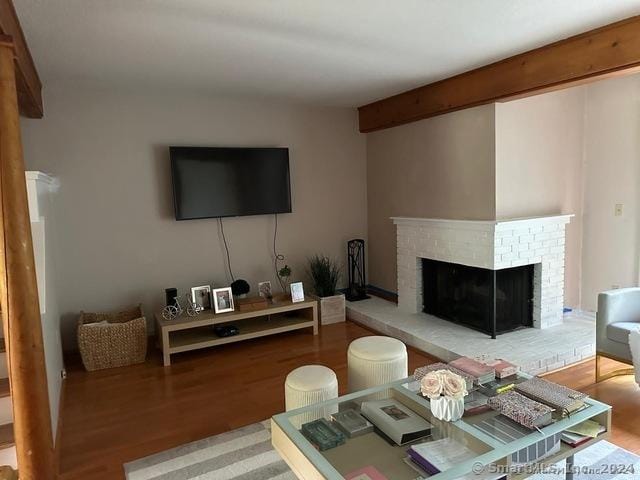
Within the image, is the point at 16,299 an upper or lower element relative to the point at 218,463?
upper

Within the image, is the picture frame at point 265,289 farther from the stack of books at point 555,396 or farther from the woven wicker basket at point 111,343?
the stack of books at point 555,396

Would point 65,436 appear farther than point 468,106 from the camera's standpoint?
No

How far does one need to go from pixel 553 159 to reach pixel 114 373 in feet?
13.8

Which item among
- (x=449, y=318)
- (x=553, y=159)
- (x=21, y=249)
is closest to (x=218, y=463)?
(x=21, y=249)

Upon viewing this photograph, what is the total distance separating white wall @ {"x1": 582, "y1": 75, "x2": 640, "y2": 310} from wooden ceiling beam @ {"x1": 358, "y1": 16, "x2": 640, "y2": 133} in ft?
4.44

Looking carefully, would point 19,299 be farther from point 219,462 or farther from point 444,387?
point 444,387

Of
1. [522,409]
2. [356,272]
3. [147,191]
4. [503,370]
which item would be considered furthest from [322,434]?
[356,272]

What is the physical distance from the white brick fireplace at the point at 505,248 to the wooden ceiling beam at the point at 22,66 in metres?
3.28

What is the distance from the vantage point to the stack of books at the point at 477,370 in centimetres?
216

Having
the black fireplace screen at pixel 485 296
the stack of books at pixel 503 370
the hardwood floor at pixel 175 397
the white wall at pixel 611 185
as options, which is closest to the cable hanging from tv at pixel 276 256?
the hardwood floor at pixel 175 397

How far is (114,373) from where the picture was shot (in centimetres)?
350

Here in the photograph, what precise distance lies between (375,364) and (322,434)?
2.27ft

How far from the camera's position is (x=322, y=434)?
185cm

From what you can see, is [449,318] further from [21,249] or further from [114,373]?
[21,249]
